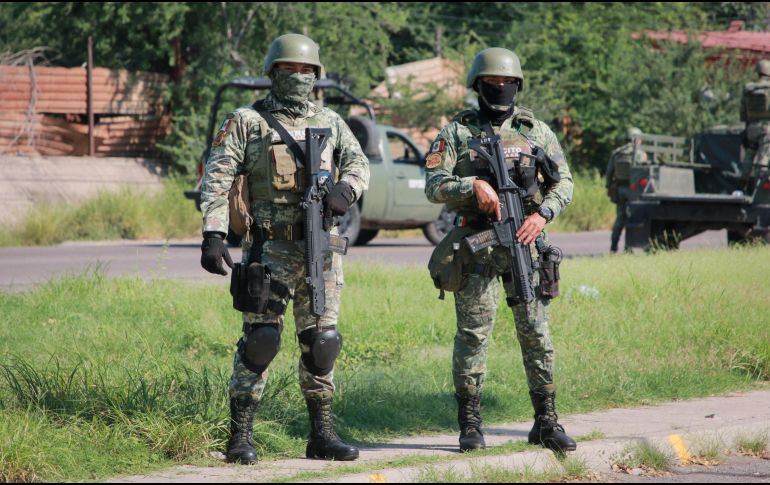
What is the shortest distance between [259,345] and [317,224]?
616 millimetres

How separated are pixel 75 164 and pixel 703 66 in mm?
14898

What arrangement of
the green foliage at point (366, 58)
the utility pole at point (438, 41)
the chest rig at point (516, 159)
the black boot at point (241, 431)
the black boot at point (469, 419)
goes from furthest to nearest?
the utility pole at point (438, 41), the green foliage at point (366, 58), the chest rig at point (516, 159), the black boot at point (469, 419), the black boot at point (241, 431)

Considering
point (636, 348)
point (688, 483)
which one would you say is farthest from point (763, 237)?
point (688, 483)

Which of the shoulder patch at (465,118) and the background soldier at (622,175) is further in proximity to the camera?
the background soldier at (622,175)

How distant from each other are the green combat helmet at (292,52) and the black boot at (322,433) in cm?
160

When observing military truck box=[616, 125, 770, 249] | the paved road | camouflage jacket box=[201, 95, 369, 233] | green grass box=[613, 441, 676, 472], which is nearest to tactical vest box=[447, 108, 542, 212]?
camouflage jacket box=[201, 95, 369, 233]

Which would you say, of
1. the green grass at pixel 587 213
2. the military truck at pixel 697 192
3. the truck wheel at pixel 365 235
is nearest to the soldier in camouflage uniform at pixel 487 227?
the military truck at pixel 697 192

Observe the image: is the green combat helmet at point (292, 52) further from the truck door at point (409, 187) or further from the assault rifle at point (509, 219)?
the truck door at point (409, 187)

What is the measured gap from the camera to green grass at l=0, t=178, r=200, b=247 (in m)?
19.1

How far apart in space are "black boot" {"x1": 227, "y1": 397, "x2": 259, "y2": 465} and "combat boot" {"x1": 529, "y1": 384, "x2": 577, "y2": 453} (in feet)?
4.57

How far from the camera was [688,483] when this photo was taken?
566 cm

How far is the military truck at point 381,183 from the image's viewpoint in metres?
17.0

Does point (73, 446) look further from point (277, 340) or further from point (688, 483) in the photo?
point (688, 483)

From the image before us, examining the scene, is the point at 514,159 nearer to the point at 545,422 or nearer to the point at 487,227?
the point at 487,227
